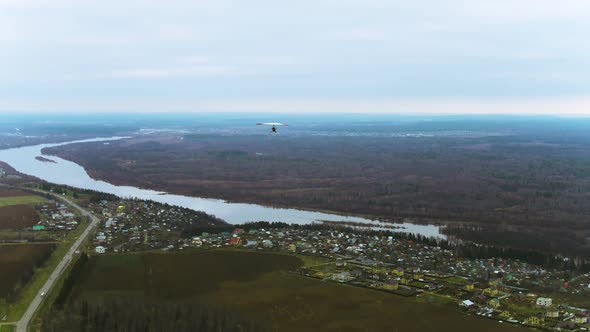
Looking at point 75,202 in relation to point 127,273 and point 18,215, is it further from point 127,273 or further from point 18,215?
point 127,273

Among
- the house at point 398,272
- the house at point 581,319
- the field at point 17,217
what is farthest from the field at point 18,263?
the house at point 581,319

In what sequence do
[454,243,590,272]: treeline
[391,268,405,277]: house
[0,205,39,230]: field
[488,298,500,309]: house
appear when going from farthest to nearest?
[0,205,39,230]: field, [454,243,590,272]: treeline, [391,268,405,277]: house, [488,298,500,309]: house

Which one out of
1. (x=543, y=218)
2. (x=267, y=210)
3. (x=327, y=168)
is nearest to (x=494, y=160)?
(x=327, y=168)

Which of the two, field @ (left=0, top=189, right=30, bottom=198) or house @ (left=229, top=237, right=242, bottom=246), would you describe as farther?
field @ (left=0, top=189, right=30, bottom=198)

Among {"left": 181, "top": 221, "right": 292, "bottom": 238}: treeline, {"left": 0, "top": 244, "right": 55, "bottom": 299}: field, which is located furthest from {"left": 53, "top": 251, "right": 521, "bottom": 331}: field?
{"left": 181, "top": 221, "right": 292, "bottom": 238}: treeline

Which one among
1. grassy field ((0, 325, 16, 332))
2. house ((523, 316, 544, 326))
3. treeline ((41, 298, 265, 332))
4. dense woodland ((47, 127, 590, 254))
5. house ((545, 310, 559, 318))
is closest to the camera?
treeline ((41, 298, 265, 332))

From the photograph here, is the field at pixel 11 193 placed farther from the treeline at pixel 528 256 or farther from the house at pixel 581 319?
the house at pixel 581 319

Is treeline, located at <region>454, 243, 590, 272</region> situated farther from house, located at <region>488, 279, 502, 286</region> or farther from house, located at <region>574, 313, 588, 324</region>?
house, located at <region>574, 313, 588, 324</region>
